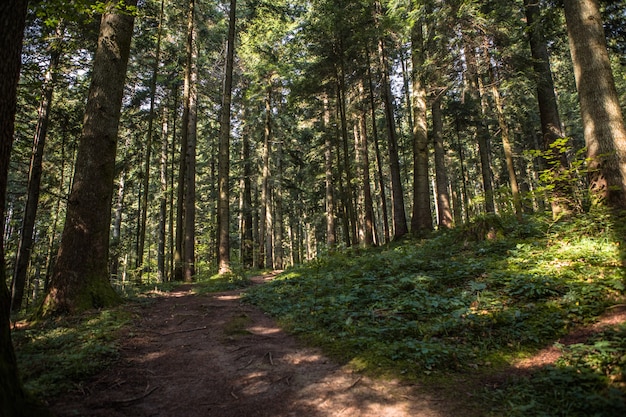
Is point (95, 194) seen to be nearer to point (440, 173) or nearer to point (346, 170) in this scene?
point (346, 170)

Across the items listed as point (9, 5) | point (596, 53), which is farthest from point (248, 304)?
point (596, 53)

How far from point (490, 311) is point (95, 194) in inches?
328

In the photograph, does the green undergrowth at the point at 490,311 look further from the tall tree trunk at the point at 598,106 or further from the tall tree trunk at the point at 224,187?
the tall tree trunk at the point at 224,187

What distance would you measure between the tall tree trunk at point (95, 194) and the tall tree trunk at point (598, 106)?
10.2m

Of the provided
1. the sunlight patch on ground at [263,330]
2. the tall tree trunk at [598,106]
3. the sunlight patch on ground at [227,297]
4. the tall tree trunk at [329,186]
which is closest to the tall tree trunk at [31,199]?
the sunlight patch on ground at [227,297]

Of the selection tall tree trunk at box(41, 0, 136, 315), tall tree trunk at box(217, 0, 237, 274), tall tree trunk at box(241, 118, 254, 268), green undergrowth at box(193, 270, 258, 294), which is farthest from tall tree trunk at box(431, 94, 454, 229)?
tall tree trunk at box(41, 0, 136, 315)

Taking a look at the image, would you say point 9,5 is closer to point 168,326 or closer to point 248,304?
point 168,326

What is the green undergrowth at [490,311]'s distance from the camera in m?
3.29

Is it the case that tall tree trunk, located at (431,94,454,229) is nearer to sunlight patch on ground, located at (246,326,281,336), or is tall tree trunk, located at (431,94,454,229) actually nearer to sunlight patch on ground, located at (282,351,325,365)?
sunlight patch on ground, located at (246,326,281,336)

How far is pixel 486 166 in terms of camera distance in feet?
63.5

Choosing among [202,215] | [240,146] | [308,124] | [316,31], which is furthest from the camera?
[202,215]

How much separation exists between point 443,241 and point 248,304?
6696 millimetres

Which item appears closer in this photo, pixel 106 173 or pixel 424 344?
pixel 424 344

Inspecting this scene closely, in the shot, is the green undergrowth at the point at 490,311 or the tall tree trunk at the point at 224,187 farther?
the tall tree trunk at the point at 224,187
